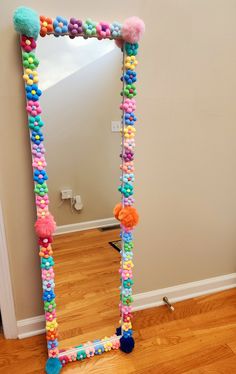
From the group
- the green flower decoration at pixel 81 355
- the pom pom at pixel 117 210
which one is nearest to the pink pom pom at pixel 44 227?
the pom pom at pixel 117 210

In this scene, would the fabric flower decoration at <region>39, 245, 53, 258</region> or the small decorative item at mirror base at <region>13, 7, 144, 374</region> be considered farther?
the fabric flower decoration at <region>39, 245, 53, 258</region>

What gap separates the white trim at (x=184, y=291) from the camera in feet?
5.72

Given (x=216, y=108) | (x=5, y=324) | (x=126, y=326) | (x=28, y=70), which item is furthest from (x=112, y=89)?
(x=5, y=324)

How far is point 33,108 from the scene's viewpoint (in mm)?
1098

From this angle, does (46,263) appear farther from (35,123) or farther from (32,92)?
(32,92)

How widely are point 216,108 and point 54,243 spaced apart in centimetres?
120

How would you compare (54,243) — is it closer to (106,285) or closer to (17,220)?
(17,220)

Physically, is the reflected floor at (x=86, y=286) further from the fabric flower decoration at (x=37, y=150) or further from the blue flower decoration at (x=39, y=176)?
the fabric flower decoration at (x=37, y=150)

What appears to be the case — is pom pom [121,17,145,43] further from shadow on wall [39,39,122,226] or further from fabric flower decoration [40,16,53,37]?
fabric flower decoration [40,16,53,37]

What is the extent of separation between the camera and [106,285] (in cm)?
154

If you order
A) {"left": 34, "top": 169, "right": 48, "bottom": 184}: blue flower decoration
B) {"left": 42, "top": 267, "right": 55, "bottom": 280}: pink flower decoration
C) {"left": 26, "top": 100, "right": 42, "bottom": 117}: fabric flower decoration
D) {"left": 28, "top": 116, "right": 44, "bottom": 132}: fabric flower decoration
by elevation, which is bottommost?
{"left": 42, "top": 267, "right": 55, "bottom": 280}: pink flower decoration

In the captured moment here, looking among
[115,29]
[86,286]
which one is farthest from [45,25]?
[86,286]

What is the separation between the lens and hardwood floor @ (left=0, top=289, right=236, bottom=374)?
135 cm

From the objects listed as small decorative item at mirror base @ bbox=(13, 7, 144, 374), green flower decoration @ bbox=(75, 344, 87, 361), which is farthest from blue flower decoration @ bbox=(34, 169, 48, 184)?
green flower decoration @ bbox=(75, 344, 87, 361)
